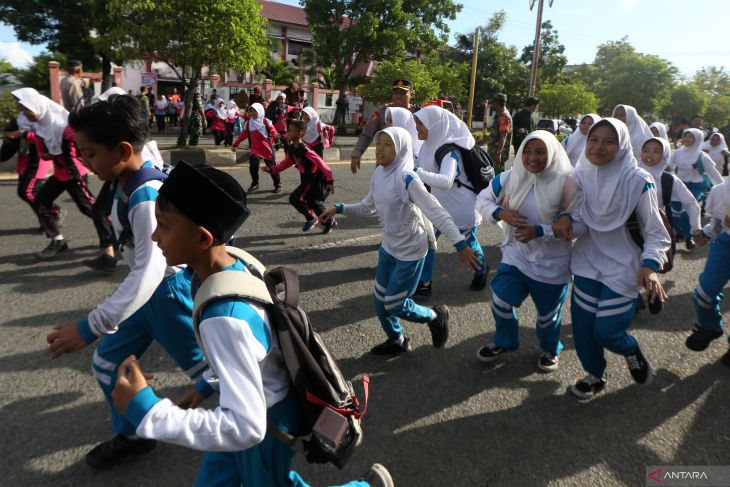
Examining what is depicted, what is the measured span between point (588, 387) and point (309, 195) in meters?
4.73

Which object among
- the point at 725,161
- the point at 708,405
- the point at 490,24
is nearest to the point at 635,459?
the point at 708,405

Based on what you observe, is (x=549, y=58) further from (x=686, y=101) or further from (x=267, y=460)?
(x=267, y=460)

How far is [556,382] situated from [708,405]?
0.98 metres

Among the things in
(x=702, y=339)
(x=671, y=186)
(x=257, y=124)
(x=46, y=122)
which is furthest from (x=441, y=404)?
(x=257, y=124)

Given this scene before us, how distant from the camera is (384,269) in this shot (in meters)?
3.72

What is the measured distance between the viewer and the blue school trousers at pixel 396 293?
3.54 metres

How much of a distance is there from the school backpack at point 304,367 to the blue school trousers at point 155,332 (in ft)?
3.15

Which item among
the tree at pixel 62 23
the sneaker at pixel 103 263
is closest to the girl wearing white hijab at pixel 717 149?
the sneaker at pixel 103 263

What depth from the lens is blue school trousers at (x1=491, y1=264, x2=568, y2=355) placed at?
3334mm

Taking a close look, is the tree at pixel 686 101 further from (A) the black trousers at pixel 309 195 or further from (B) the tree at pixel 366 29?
(A) the black trousers at pixel 309 195

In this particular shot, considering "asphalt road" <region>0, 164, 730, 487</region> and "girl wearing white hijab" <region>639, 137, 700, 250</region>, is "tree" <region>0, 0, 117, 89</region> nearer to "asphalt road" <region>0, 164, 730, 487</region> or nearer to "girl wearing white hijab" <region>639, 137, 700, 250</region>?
"asphalt road" <region>0, 164, 730, 487</region>

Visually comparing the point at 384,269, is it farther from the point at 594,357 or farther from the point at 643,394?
the point at 643,394

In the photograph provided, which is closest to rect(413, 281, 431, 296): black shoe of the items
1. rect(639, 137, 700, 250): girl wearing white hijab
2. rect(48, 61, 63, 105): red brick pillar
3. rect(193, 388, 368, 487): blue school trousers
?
rect(639, 137, 700, 250): girl wearing white hijab

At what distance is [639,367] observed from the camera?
3.17 metres
